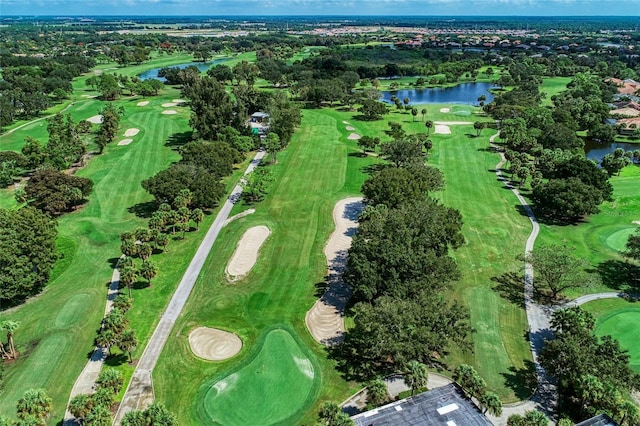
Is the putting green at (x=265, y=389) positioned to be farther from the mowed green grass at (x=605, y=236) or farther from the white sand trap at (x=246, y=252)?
the mowed green grass at (x=605, y=236)

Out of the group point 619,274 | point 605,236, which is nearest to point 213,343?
point 619,274

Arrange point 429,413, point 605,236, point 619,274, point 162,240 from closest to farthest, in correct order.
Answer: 1. point 429,413
2. point 619,274
3. point 162,240
4. point 605,236

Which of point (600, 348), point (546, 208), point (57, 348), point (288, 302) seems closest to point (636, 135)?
point (546, 208)

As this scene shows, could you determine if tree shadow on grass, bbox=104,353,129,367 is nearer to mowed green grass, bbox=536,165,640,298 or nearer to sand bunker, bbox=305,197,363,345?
sand bunker, bbox=305,197,363,345

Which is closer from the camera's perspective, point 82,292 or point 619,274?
point 82,292

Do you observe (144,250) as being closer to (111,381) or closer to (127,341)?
(127,341)


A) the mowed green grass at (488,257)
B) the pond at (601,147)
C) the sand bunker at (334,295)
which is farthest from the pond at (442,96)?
the sand bunker at (334,295)
